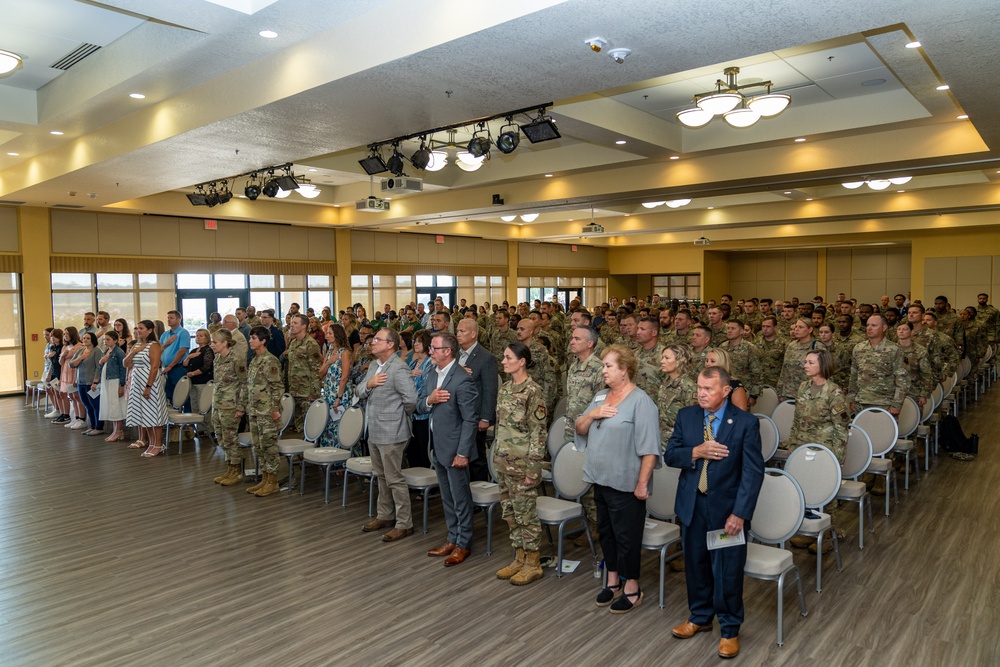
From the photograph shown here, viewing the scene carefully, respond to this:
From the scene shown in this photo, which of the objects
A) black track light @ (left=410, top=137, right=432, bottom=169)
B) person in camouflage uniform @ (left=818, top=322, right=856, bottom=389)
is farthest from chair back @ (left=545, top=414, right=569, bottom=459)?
person in camouflage uniform @ (left=818, top=322, right=856, bottom=389)

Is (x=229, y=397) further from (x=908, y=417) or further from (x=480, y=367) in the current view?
(x=908, y=417)

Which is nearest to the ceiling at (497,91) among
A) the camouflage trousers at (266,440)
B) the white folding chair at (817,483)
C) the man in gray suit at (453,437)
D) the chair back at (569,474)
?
the man in gray suit at (453,437)

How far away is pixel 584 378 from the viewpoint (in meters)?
4.77

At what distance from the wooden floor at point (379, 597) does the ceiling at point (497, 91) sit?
362 centimetres

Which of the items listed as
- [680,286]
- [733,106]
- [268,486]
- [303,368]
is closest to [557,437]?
[268,486]

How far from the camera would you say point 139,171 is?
366 inches

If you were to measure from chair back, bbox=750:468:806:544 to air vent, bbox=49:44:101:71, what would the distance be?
742 centimetres

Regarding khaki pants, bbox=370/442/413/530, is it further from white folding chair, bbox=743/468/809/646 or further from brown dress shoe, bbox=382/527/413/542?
white folding chair, bbox=743/468/809/646

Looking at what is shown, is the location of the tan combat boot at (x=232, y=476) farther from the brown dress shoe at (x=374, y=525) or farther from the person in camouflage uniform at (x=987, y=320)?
the person in camouflage uniform at (x=987, y=320)

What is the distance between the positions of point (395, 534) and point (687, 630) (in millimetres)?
2497

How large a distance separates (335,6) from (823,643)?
5296mm

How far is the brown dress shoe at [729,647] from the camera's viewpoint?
3.61 meters

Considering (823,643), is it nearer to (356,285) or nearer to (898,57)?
(898,57)

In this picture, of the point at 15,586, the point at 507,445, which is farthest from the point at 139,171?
the point at 507,445
